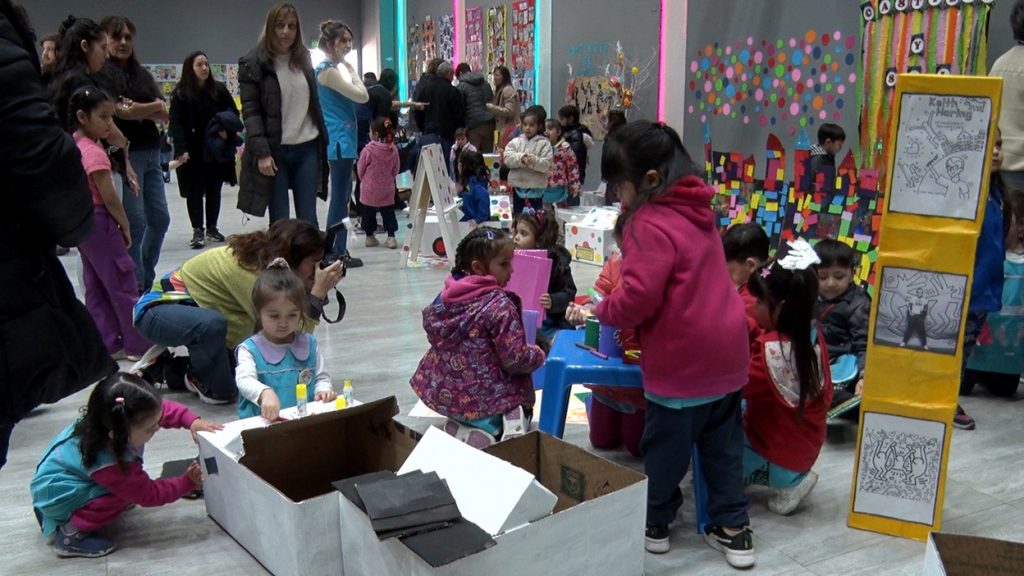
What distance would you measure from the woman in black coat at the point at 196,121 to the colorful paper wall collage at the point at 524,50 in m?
4.44

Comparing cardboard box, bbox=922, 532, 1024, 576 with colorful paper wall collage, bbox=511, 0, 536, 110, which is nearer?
cardboard box, bbox=922, 532, 1024, 576

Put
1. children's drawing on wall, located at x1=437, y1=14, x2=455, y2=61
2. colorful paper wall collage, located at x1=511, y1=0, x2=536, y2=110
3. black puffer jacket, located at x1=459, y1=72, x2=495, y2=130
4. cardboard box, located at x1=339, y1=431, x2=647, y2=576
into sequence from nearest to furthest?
cardboard box, located at x1=339, y1=431, x2=647, y2=576 < black puffer jacket, located at x1=459, y1=72, x2=495, y2=130 < colorful paper wall collage, located at x1=511, y1=0, x2=536, y2=110 < children's drawing on wall, located at x1=437, y1=14, x2=455, y2=61

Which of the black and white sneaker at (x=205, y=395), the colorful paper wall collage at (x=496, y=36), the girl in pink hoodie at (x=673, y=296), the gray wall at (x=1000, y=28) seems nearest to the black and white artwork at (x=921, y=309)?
the girl in pink hoodie at (x=673, y=296)

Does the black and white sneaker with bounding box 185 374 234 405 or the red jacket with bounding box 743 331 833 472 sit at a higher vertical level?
the red jacket with bounding box 743 331 833 472

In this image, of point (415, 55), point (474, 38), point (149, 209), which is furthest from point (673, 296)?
point (415, 55)

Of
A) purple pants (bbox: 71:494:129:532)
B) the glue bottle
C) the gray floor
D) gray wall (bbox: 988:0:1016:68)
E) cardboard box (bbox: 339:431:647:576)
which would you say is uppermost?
gray wall (bbox: 988:0:1016:68)

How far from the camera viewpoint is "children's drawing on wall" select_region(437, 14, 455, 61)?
13.5 metres

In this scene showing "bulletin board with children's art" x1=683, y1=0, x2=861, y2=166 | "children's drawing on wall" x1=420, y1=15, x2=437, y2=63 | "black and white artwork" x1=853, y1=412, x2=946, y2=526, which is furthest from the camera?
"children's drawing on wall" x1=420, y1=15, x2=437, y2=63

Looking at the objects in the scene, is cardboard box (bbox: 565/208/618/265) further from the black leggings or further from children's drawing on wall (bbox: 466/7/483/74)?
children's drawing on wall (bbox: 466/7/483/74)

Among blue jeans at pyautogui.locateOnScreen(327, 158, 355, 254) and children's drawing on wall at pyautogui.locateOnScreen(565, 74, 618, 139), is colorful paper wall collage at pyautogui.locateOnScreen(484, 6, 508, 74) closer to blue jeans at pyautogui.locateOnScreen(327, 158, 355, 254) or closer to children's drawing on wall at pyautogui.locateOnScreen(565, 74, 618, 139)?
children's drawing on wall at pyautogui.locateOnScreen(565, 74, 618, 139)

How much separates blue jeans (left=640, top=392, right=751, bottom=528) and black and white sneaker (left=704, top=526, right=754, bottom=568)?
0.03 metres

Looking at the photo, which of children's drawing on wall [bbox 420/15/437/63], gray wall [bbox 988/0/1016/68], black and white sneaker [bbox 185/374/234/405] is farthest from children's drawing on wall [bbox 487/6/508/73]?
black and white sneaker [bbox 185/374/234/405]

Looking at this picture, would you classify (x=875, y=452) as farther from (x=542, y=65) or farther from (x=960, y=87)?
(x=542, y=65)

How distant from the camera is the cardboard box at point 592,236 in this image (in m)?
6.70
